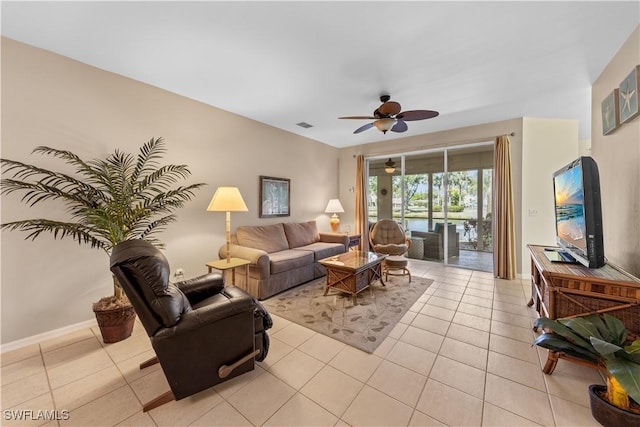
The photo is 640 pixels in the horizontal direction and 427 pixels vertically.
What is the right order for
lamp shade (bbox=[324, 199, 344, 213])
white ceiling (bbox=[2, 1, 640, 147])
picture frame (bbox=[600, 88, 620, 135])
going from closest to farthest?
white ceiling (bbox=[2, 1, 640, 147]), picture frame (bbox=[600, 88, 620, 135]), lamp shade (bbox=[324, 199, 344, 213])

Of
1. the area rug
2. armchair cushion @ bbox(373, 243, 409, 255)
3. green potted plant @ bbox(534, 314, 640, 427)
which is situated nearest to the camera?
green potted plant @ bbox(534, 314, 640, 427)

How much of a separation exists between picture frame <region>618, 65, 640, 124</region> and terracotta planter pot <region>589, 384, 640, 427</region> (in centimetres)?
204

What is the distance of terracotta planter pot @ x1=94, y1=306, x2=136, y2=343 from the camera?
2.16 meters

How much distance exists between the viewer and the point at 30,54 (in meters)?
2.16

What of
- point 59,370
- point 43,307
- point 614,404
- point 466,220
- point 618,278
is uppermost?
point 466,220

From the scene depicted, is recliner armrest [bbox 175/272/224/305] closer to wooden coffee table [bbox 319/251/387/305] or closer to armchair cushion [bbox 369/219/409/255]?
wooden coffee table [bbox 319/251/387/305]

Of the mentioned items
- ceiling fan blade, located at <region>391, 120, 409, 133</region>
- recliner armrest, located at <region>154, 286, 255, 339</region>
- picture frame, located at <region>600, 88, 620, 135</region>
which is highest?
ceiling fan blade, located at <region>391, 120, 409, 133</region>

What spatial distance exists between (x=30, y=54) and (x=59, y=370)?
8.84 ft

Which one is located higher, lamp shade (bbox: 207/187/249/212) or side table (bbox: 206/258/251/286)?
lamp shade (bbox: 207/187/249/212)

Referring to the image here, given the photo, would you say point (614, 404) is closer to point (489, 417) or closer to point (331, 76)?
point (489, 417)

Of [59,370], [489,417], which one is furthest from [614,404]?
[59,370]

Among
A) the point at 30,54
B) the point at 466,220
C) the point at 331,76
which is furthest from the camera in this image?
the point at 466,220

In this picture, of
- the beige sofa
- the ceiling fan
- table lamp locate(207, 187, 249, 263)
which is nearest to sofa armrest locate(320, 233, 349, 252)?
the beige sofa

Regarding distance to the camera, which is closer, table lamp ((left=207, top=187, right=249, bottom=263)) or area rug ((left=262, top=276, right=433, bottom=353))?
area rug ((left=262, top=276, right=433, bottom=353))
